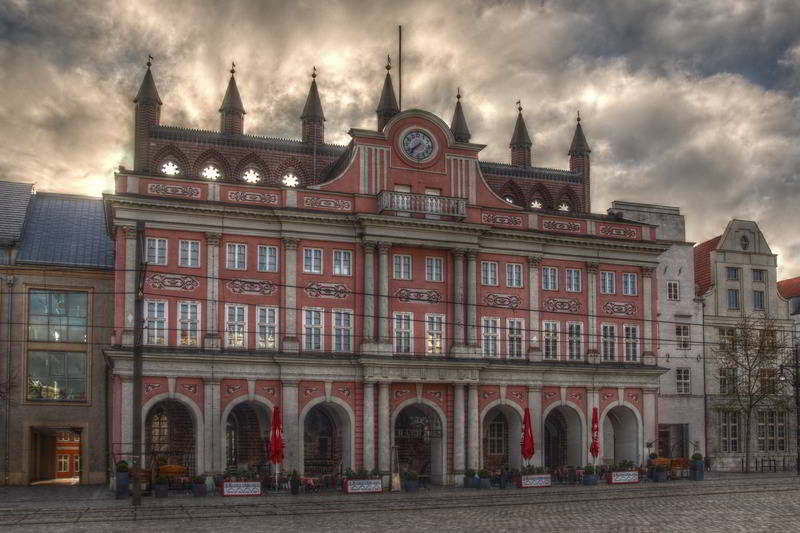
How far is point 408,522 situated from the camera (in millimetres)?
33500

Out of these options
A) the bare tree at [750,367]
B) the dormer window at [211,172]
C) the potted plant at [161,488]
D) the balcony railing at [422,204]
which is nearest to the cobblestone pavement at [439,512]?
the potted plant at [161,488]

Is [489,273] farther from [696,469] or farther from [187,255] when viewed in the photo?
[187,255]

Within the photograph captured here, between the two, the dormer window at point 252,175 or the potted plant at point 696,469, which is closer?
the potted plant at point 696,469

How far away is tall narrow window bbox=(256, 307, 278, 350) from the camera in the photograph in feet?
170

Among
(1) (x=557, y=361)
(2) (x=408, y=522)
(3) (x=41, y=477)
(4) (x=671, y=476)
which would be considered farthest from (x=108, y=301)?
(4) (x=671, y=476)

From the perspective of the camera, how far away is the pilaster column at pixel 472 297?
55344mm

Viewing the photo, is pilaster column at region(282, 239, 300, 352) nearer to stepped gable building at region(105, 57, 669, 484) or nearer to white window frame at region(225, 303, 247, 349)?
stepped gable building at region(105, 57, 669, 484)

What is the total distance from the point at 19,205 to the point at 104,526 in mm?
33622

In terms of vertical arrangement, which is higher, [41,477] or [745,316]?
[745,316]

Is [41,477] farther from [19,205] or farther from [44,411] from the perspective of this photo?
[19,205]

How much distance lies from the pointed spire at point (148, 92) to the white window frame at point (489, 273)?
72.1 ft

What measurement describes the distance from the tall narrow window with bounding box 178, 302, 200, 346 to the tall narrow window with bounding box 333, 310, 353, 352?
731cm

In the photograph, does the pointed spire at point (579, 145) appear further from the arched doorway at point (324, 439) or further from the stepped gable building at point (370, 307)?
the arched doorway at point (324, 439)

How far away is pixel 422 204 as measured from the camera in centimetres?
5497
